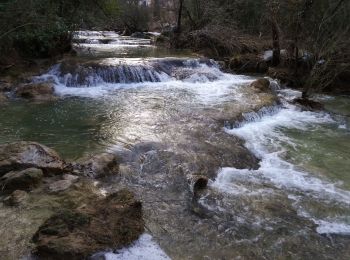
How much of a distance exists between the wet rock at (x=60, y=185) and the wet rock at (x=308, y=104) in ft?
24.2

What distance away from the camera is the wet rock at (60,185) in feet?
17.0

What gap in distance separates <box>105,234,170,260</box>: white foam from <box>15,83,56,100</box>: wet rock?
740cm

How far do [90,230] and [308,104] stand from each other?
8361mm

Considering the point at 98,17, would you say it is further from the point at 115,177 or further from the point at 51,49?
the point at 115,177

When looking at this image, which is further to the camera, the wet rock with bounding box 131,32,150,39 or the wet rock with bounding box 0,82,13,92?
the wet rock with bounding box 131,32,150,39

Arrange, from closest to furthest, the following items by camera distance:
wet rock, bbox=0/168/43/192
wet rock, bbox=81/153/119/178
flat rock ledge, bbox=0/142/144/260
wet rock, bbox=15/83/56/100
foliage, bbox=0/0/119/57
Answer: flat rock ledge, bbox=0/142/144/260, wet rock, bbox=0/168/43/192, wet rock, bbox=81/153/119/178, wet rock, bbox=15/83/56/100, foliage, bbox=0/0/119/57

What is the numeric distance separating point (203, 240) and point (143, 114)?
514cm

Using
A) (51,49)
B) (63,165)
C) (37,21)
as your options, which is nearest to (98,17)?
(51,49)

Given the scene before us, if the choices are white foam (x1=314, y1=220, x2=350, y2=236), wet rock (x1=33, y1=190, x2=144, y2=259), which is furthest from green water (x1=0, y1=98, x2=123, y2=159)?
white foam (x1=314, y1=220, x2=350, y2=236)

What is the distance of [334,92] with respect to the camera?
13102 mm

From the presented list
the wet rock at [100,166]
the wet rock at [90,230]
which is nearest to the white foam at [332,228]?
the wet rock at [90,230]

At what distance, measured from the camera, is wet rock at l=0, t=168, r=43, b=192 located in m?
5.12

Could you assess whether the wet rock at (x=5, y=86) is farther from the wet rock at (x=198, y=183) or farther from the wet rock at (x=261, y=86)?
the wet rock at (x=198, y=183)

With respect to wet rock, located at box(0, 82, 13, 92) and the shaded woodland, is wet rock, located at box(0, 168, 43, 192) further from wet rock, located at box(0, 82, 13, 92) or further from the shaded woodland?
wet rock, located at box(0, 82, 13, 92)
